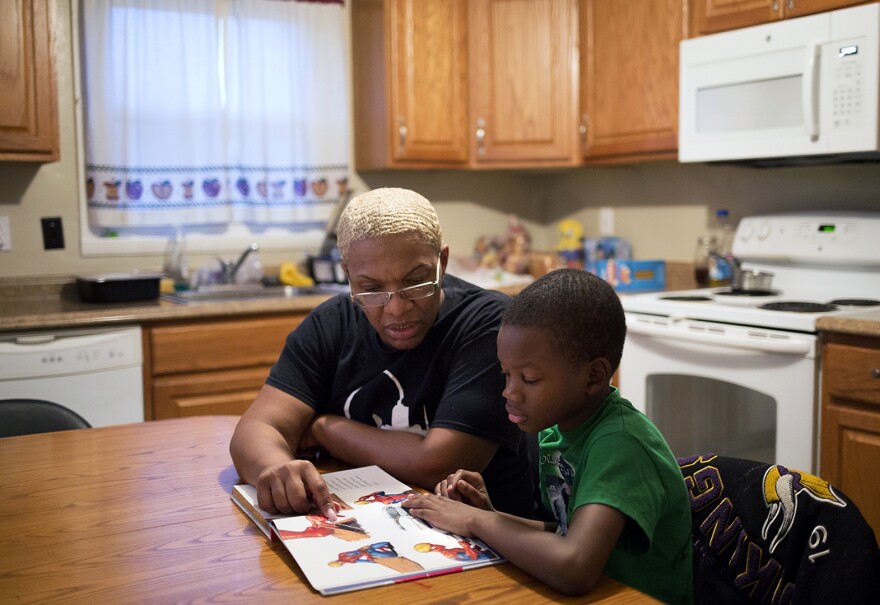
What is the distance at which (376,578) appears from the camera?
0.92 meters

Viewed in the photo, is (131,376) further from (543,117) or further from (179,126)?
(543,117)

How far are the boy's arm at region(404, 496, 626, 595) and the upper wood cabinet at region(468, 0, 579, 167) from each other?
280 centimetres

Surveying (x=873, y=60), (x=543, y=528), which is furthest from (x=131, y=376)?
(x=873, y=60)

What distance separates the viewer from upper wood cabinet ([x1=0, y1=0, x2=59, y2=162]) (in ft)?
9.14

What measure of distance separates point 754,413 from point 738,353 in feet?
0.65

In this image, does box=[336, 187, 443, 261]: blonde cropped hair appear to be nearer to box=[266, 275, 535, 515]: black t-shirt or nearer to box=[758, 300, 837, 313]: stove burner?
box=[266, 275, 535, 515]: black t-shirt

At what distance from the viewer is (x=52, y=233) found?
327cm

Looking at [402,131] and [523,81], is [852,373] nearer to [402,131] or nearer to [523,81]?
[523,81]

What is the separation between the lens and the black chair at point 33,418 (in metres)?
1.76

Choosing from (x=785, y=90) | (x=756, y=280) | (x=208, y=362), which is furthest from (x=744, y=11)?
(x=208, y=362)

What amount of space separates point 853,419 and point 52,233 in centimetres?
282

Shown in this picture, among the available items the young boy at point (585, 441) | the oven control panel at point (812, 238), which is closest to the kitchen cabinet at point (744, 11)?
the oven control panel at point (812, 238)

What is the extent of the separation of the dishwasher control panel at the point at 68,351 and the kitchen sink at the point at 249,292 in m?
0.56

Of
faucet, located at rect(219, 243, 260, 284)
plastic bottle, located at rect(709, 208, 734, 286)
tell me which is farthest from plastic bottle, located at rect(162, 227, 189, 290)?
plastic bottle, located at rect(709, 208, 734, 286)
